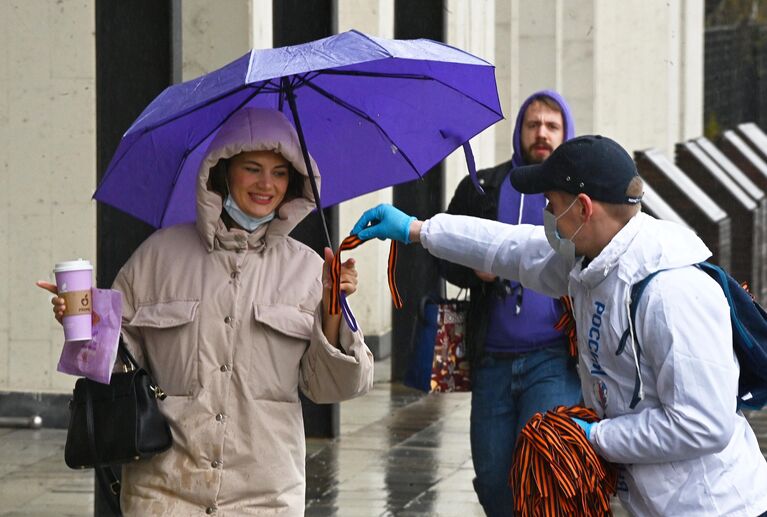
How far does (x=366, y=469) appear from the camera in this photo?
9.02 m

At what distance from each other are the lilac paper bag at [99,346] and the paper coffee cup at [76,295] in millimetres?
32

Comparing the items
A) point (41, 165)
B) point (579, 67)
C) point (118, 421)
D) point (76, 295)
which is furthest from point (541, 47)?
point (76, 295)

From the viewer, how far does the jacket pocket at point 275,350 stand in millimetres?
4461

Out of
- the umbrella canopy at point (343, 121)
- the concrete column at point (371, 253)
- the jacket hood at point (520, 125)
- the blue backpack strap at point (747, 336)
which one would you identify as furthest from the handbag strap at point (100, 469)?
the concrete column at point (371, 253)

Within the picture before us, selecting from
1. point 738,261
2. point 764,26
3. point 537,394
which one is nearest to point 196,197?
point 537,394

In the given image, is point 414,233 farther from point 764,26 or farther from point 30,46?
point 764,26

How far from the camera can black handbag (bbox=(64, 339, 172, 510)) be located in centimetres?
435

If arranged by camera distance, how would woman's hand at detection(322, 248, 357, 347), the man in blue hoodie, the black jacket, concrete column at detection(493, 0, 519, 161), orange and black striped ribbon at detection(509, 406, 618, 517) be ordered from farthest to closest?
concrete column at detection(493, 0, 519, 161) < the black jacket < the man in blue hoodie < woman's hand at detection(322, 248, 357, 347) < orange and black striped ribbon at detection(509, 406, 618, 517)

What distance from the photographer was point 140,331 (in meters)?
4.52

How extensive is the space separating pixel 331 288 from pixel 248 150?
0.47 meters

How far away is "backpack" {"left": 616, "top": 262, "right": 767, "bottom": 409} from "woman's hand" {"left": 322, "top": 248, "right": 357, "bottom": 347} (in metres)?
0.85

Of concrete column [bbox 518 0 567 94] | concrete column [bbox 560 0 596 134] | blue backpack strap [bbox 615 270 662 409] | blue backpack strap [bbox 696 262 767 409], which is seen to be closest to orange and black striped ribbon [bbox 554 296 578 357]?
blue backpack strap [bbox 696 262 767 409]

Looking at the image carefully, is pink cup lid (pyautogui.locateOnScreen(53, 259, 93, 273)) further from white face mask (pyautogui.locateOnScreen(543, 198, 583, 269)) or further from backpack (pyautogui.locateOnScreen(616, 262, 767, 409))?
backpack (pyautogui.locateOnScreen(616, 262, 767, 409))

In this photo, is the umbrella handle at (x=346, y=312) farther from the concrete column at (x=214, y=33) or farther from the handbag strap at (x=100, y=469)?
the concrete column at (x=214, y=33)
